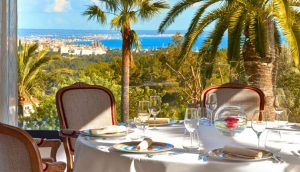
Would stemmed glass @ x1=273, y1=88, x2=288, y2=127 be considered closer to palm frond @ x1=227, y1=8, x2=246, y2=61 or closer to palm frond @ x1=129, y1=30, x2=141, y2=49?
palm frond @ x1=227, y1=8, x2=246, y2=61

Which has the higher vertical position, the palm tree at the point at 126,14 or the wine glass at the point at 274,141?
the palm tree at the point at 126,14

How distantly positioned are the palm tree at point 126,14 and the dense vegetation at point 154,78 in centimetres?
42

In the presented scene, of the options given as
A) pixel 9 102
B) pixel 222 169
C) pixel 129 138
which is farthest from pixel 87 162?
pixel 9 102

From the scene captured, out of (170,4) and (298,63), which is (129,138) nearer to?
(298,63)

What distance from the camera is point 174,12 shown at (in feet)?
22.6

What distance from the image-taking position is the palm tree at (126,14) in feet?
24.4

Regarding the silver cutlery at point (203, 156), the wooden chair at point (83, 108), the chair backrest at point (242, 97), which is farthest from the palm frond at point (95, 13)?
the silver cutlery at point (203, 156)

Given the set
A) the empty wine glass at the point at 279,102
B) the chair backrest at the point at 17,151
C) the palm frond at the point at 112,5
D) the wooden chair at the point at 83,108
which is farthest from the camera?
the palm frond at the point at 112,5

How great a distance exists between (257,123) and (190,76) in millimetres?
4497

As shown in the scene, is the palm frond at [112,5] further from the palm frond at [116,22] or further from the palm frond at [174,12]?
the palm frond at [174,12]

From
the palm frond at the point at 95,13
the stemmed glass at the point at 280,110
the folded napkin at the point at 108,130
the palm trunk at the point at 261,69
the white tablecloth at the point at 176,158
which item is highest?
the palm frond at the point at 95,13

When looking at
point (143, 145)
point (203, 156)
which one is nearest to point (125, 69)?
point (143, 145)

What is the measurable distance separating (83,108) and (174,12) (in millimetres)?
3327

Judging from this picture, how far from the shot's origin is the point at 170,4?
7.16m
